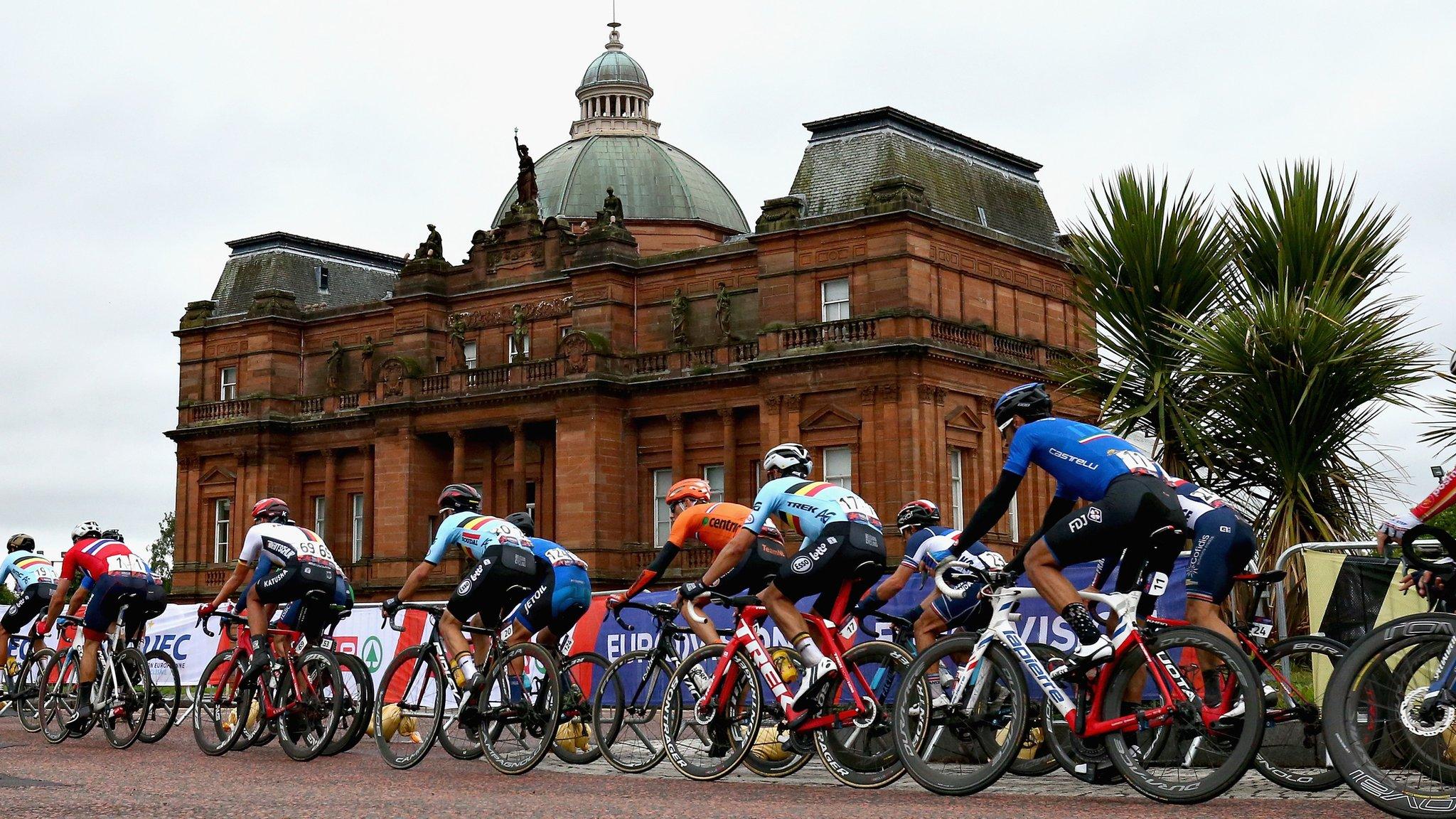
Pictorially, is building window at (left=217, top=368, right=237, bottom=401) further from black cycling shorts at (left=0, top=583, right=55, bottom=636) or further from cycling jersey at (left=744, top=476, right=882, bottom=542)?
cycling jersey at (left=744, top=476, right=882, bottom=542)

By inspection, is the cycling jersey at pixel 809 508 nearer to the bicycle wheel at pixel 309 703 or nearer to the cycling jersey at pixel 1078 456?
the cycling jersey at pixel 1078 456

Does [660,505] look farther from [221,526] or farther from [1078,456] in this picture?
[1078,456]

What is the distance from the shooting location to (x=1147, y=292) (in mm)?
20594

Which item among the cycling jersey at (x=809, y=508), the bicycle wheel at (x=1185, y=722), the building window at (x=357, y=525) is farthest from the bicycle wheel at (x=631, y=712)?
the building window at (x=357, y=525)

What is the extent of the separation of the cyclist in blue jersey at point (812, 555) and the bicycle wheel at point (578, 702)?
3.69 feet

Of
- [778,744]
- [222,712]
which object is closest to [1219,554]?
[778,744]

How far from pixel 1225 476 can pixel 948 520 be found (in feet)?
83.7

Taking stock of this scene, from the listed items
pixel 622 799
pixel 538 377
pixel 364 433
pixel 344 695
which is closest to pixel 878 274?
pixel 538 377

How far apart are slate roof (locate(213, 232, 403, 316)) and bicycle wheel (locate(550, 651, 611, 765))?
168 feet

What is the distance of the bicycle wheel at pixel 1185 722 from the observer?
345 inches

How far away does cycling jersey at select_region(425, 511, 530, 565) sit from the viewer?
542 inches

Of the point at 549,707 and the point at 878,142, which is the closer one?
the point at 549,707

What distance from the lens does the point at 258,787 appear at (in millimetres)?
11391

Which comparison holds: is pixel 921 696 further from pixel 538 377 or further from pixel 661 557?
pixel 538 377
